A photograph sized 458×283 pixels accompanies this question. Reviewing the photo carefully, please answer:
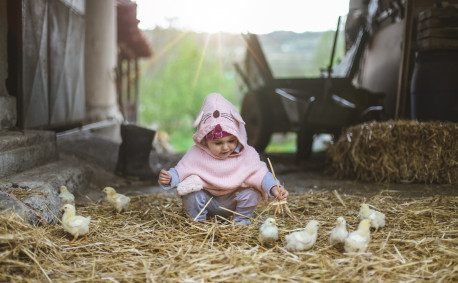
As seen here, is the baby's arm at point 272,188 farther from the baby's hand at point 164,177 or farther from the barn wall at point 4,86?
the barn wall at point 4,86

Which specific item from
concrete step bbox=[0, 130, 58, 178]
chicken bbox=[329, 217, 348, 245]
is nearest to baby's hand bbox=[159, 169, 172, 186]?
chicken bbox=[329, 217, 348, 245]

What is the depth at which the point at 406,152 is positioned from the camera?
485 cm

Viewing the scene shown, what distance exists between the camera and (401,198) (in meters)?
3.82

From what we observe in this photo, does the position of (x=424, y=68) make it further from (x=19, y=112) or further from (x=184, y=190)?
(x=19, y=112)

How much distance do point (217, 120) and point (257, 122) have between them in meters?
5.19

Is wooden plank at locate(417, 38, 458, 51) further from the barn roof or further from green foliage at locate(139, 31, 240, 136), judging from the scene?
green foliage at locate(139, 31, 240, 136)

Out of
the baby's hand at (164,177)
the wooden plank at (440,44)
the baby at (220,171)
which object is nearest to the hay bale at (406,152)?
the wooden plank at (440,44)

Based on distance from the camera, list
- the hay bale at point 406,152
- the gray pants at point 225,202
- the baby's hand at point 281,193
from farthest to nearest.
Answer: the hay bale at point 406,152, the gray pants at point 225,202, the baby's hand at point 281,193

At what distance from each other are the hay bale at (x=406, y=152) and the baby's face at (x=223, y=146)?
264 cm

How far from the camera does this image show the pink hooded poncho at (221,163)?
2.88 metres

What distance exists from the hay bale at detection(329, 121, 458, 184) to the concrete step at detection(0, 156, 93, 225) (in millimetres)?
3346

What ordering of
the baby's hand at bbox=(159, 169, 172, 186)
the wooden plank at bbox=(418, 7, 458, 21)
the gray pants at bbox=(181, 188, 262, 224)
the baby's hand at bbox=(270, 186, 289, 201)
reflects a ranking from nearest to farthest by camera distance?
the baby's hand at bbox=(270, 186, 289, 201)
the baby's hand at bbox=(159, 169, 172, 186)
the gray pants at bbox=(181, 188, 262, 224)
the wooden plank at bbox=(418, 7, 458, 21)

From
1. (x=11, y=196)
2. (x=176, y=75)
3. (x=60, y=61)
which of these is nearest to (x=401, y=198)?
(x=11, y=196)

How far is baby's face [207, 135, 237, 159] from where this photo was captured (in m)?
2.86
